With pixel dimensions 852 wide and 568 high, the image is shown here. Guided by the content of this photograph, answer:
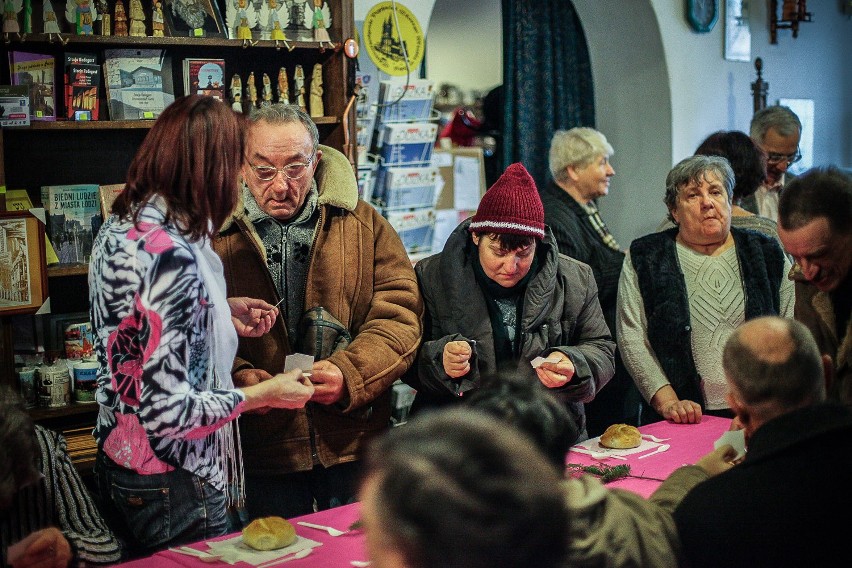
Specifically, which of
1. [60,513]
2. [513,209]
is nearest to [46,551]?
[60,513]

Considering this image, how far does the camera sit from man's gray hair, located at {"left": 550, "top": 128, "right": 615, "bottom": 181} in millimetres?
4789

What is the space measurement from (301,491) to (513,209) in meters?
1.06

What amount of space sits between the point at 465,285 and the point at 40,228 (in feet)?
4.95

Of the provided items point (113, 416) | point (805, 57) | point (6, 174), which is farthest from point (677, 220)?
point (805, 57)

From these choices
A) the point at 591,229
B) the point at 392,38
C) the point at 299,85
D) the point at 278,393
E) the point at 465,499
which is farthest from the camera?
the point at 392,38

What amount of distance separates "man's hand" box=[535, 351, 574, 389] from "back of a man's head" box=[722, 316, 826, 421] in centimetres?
Result: 95

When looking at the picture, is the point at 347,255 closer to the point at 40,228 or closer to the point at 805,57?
the point at 40,228

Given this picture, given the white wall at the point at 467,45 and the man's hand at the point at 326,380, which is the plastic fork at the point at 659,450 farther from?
the white wall at the point at 467,45

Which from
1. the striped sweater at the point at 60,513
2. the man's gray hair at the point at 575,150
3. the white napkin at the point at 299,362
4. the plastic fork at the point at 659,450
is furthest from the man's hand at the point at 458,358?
the man's gray hair at the point at 575,150

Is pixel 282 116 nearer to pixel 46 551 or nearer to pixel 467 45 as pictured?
pixel 46 551

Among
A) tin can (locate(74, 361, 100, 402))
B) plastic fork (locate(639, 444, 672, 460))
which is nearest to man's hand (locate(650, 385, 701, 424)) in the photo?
plastic fork (locate(639, 444, 672, 460))

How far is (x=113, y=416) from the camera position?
2188 millimetres

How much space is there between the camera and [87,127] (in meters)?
3.50

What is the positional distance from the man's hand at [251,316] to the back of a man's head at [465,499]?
155 centimetres
